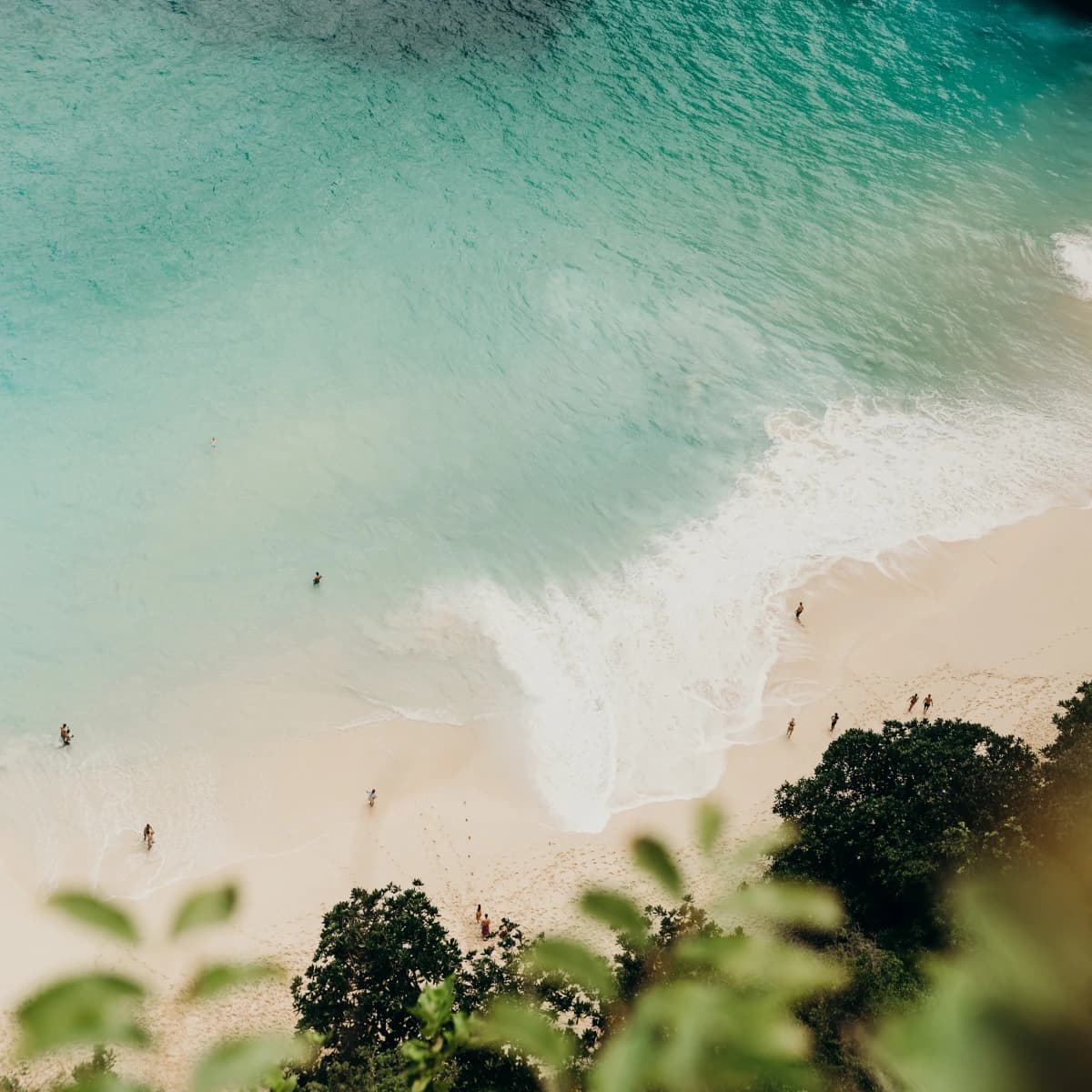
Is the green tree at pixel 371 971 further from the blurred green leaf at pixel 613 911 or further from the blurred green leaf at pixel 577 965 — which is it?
the blurred green leaf at pixel 613 911

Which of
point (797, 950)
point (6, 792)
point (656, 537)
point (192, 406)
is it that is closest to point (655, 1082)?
point (797, 950)

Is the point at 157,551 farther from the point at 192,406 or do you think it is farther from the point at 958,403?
the point at 958,403

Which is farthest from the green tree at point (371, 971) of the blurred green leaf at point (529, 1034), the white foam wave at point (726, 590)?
the blurred green leaf at point (529, 1034)

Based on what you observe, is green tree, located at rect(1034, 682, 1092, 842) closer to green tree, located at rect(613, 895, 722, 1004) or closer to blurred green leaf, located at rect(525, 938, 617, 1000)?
green tree, located at rect(613, 895, 722, 1004)

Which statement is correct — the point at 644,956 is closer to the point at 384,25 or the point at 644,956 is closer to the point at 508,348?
the point at 508,348

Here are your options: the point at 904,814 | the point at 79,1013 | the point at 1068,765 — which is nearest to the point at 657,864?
the point at 79,1013

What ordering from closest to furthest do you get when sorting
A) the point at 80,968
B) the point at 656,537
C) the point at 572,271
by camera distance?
the point at 80,968
the point at 656,537
the point at 572,271
